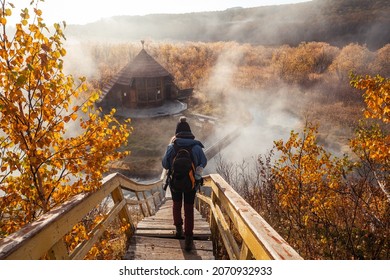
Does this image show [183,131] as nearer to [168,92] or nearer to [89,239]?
[89,239]

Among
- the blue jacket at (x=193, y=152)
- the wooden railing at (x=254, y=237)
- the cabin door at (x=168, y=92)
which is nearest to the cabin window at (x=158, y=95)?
the cabin door at (x=168, y=92)

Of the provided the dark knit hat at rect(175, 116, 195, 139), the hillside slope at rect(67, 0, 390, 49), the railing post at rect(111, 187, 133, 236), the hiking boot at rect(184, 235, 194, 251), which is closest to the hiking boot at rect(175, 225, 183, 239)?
the hiking boot at rect(184, 235, 194, 251)

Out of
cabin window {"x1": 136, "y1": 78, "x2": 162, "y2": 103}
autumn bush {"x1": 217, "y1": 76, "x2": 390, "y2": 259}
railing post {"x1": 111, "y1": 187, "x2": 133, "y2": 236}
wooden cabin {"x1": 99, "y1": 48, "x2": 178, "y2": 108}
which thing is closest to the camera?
railing post {"x1": 111, "y1": 187, "x2": 133, "y2": 236}

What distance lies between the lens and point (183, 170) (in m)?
4.19

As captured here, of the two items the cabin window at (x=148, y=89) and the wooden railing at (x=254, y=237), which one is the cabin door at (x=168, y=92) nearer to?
the cabin window at (x=148, y=89)

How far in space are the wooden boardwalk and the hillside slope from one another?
56596 millimetres

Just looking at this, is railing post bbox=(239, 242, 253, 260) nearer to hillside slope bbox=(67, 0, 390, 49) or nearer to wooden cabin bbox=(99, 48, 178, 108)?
wooden cabin bbox=(99, 48, 178, 108)

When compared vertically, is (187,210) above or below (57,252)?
below

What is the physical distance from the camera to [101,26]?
71.9 m

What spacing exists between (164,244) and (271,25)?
9107cm

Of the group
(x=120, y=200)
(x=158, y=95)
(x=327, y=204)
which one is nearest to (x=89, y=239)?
(x=120, y=200)

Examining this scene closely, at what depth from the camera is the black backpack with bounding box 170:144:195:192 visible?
418 cm

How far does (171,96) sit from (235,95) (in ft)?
28.9
